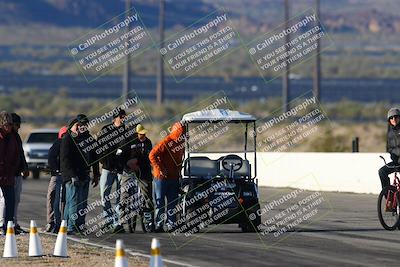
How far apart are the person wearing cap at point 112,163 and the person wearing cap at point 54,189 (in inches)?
27.7

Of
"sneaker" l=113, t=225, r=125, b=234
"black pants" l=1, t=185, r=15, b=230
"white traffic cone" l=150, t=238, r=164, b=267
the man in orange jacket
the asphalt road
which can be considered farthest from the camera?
"sneaker" l=113, t=225, r=125, b=234

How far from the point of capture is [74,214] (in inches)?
814

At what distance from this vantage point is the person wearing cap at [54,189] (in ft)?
69.4

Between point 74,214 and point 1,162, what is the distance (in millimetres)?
1669

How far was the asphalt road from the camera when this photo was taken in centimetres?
1692

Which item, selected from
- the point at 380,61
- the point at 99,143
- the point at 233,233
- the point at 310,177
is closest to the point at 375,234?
the point at 233,233

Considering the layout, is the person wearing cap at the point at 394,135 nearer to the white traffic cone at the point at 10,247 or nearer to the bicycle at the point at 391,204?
the bicycle at the point at 391,204

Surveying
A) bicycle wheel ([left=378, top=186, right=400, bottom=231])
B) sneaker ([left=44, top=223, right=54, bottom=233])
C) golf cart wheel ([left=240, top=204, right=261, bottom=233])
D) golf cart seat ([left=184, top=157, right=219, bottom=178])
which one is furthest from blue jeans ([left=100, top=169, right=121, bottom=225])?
bicycle wheel ([left=378, top=186, right=400, bottom=231])

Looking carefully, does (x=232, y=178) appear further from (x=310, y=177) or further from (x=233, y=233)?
(x=310, y=177)

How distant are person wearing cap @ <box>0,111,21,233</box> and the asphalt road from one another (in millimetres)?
1322

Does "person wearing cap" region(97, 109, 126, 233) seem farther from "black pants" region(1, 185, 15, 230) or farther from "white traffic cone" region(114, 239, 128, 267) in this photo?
"white traffic cone" region(114, 239, 128, 267)

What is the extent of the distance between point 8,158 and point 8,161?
0.05m

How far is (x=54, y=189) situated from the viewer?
21.4m

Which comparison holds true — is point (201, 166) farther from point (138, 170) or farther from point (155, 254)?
point (155, 254)
